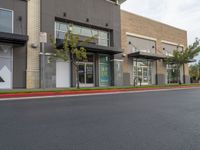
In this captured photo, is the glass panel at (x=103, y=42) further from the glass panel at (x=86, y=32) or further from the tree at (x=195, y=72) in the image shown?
the tree at (x=195, y=72)

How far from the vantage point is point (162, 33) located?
1200 inches

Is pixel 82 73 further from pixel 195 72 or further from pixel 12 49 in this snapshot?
pixel 195 72

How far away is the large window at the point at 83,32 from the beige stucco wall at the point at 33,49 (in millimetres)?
2423

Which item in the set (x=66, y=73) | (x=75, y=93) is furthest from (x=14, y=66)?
(x=75, y=93)

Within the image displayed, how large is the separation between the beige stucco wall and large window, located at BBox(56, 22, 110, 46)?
2.42m

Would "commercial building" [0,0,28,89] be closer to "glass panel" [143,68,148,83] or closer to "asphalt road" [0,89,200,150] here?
"asphalt road" [0,89,200,150]

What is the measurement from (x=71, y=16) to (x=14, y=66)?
7735mm

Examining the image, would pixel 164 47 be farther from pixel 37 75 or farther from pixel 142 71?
pixel 37 75

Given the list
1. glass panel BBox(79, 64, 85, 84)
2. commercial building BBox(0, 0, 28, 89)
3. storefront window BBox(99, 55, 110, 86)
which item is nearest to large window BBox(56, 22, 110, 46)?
storefront window BBox(99, 55, 110, 86)

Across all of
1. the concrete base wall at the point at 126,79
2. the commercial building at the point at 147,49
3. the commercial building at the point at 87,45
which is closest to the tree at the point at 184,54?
the commercial building at the point at 147,49

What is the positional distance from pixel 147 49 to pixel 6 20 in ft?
61.8

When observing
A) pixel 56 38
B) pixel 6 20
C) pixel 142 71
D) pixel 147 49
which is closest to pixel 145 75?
pixel 142 71

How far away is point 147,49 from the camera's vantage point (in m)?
A: 28.1

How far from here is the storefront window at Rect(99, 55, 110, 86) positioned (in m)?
22.4
